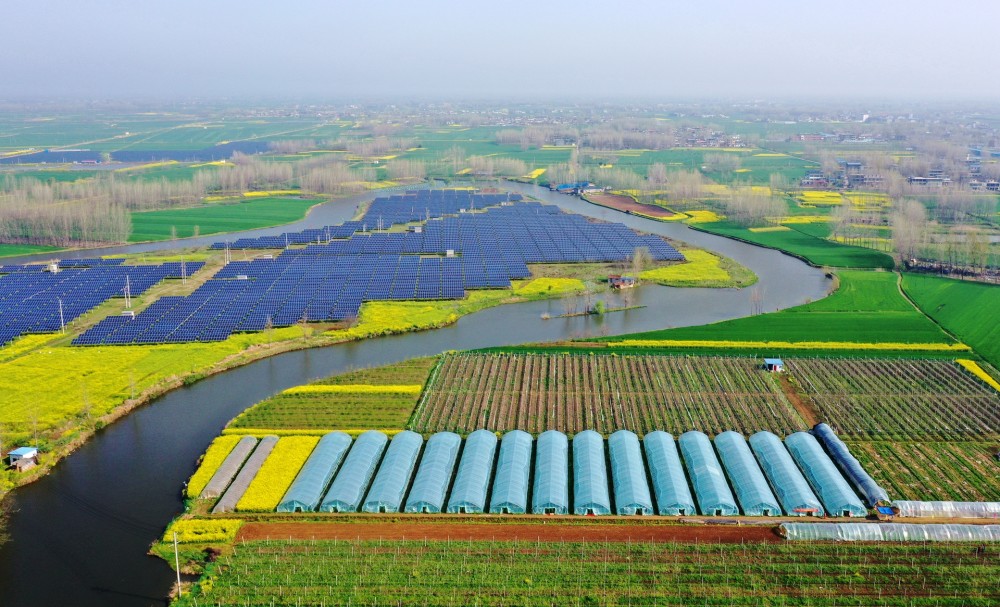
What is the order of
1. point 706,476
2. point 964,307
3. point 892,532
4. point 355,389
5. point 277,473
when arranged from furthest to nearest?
1. point 964,307
2. point 355,389
3. point 277,473
4. point 706,476
5. point 892,532

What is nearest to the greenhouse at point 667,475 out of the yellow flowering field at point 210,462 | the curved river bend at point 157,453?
the curved river bend at point 157,453

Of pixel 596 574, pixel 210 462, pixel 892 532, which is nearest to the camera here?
pixel 596 574

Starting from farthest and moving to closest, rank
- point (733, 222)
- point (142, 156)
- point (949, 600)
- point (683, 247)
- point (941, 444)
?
point (142, 156) < point (733, 222) < point (683, 247) < point (941, 444) < point (949, 600)

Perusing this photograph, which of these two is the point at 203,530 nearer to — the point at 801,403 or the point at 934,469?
→ the point at 801,403

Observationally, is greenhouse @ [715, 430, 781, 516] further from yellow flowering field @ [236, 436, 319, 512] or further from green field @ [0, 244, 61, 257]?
green field @ [0, 244, 61, 257]

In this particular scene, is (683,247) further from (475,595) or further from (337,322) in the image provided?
(475,595)

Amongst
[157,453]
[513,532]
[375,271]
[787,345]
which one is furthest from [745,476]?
[375,271]

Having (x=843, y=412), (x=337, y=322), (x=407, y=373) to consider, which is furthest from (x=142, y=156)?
(x=843, y=412)
